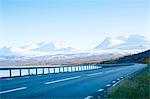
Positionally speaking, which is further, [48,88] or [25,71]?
[25,71]

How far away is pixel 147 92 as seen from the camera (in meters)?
Result: 20.2

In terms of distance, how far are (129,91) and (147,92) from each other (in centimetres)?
102

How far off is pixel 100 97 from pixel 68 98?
127 centimetres

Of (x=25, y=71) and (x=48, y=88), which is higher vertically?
(x=25, y=71)

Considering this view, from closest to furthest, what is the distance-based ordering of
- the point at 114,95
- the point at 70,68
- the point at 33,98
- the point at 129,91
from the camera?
the point at 33,98 < the point at 114,95 < the point at 129,91 < the point at 70,68

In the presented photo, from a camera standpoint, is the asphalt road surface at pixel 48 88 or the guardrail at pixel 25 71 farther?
the guardrail at pixel 25 71

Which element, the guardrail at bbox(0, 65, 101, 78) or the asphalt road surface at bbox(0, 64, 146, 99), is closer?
the asphalt road surface at bbox(0, 64, 146, 99)

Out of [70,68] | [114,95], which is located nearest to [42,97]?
[114,95]

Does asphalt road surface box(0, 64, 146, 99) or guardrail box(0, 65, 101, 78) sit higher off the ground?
guardrail box(0, 65, 101, 78)

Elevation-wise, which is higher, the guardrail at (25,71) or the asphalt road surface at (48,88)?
the guardrail at (25,71)

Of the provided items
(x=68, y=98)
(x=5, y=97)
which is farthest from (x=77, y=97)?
(x=5, y=97)

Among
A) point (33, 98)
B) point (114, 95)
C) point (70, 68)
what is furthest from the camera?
point (70, 68)

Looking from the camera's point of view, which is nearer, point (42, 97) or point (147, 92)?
point (42, 97)

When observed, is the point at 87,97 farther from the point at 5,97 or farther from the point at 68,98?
the point at 5,97
